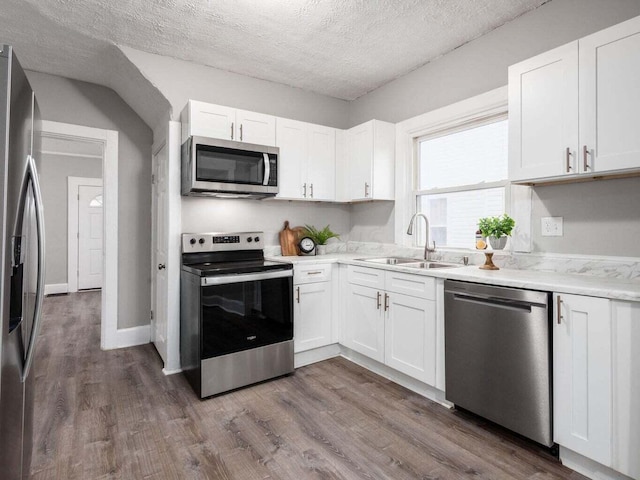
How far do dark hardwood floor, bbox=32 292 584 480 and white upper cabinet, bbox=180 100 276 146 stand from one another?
198 centimetres

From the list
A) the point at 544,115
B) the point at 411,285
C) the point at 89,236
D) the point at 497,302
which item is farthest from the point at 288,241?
the point at 89,236

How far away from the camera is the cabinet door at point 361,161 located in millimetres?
3430

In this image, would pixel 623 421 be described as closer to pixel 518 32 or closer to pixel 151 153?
pixel 518 32

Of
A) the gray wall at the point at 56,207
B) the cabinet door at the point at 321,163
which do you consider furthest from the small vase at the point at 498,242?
the gray wall at the point at 56,207

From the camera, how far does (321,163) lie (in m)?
3.59

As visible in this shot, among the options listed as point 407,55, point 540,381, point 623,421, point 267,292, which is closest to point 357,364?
point 267,292

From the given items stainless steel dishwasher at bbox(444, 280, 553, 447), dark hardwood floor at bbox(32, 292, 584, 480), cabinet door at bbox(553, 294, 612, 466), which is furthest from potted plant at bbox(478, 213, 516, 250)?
dark hardwood floor at bbox(32, 292, 584, 480)

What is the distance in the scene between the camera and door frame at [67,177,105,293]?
6.41 meters

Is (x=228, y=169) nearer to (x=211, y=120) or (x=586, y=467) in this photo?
(x=211, y=120)

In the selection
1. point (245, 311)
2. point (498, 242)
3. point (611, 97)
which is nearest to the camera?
point (611, 97)

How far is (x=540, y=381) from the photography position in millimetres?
1850

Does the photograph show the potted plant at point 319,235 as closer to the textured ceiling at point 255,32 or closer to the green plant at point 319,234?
the green plant at point 319,234

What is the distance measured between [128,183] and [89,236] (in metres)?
3.63

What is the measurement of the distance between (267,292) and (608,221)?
2.24 meters
